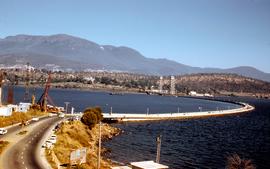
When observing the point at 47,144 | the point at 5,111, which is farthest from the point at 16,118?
the point at 47,144

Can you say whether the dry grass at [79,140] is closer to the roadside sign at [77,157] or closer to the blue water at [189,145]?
the roadside sign at [77,157]

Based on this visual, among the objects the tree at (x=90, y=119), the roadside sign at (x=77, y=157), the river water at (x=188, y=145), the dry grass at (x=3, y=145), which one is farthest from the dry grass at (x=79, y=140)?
the dry grass at (x=3, y=145)

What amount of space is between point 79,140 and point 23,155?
3315 cm

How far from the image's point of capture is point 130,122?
561 feet

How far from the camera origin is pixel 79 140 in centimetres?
9769

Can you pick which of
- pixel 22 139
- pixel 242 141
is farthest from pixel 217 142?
pixel 22 139

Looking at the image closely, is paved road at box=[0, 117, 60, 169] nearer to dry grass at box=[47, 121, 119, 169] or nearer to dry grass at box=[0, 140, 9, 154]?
dry grass at box=[0, 140, 9, 154]

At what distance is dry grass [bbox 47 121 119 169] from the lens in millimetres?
71725

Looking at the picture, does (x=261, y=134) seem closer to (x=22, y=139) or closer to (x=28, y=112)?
(x=28, y=112)

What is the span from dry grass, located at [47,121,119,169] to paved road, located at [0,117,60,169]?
4484 mm

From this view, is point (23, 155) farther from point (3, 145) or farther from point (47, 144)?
point (47, 144)

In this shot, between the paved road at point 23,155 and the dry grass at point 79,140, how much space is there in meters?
4.48

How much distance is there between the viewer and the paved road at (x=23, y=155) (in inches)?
2273

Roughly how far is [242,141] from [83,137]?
63.1 meters
